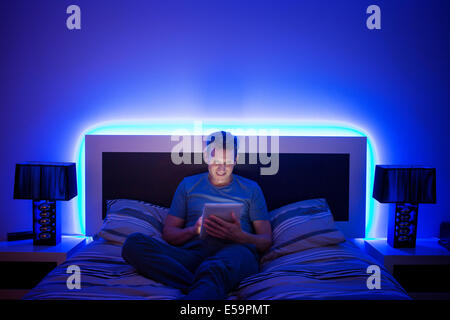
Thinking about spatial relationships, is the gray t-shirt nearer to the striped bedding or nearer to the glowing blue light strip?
the striped bedding

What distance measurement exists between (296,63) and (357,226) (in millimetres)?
1293

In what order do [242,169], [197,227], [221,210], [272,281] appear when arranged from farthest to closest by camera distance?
1. [242,169]
2. [197,227]
3. [221,210]
4. [272,281]

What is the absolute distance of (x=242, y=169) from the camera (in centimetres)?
276

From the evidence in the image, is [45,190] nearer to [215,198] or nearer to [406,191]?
[215,198]

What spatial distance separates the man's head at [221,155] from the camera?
243cm

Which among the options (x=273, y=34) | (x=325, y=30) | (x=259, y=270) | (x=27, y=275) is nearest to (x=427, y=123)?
(x=325, y=30)

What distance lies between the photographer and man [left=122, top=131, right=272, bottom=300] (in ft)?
5.84

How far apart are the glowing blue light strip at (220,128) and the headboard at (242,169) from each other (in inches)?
3.8

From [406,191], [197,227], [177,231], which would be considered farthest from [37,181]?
[406,191]

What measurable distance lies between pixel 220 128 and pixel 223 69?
0.44 m

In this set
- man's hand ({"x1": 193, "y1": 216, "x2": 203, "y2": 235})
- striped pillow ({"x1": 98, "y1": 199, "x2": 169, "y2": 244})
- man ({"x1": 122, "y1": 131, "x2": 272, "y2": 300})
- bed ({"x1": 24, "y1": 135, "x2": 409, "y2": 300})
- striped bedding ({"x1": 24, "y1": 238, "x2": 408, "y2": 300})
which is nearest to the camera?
striped bedding ({"x1": 24, "y1": 238, "x2": 408, "y2": 300})

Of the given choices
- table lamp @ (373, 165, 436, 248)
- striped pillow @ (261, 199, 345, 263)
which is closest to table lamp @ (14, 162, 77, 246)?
striped pillow @ (261, 199, 345, 263)

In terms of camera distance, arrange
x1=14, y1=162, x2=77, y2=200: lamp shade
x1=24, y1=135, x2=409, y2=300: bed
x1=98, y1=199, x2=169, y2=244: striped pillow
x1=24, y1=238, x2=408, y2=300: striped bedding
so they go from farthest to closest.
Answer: x1=14, y1=162, x2=77, y2=200: lamp shade < x1=98, y1=199, x2=169, y2=244: striped pillow < x1=24, y1=135, x2=409, y2=300: bed < x1=24, y1=238, x2=408, y2=300: striped bedding
